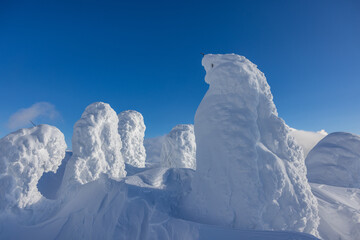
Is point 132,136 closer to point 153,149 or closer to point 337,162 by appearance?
point 153,149

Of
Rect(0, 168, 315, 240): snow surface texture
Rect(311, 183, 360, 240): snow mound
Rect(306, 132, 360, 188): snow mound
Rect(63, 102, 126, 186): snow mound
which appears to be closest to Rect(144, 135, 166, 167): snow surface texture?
Rect(63, 102, 126, 186): snow mound

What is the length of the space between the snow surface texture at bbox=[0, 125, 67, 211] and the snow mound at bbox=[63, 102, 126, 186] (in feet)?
11.0

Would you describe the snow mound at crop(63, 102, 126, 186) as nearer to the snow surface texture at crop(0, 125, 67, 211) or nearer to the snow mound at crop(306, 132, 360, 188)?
the snow surface texture at crop(0, 125, 67, 211)

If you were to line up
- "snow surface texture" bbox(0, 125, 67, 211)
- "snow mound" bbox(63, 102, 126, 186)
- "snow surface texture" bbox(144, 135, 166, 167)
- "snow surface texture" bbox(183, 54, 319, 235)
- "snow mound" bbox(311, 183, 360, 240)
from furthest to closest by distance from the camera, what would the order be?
"snow surface texture" bbox(144, 135, 166, 167), "snow mound" bbox(63, 102, 126, 186), "snow surface texture" bbox(0, 125, 67, 211), "snow mound" bbox(311, 183, 360, 240), "snow surface texture" bbox(183, 54, 319, 235)

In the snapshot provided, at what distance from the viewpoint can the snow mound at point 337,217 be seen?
7.46 metres

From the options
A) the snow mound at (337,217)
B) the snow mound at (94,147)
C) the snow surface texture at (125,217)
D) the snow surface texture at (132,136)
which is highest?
the snow surface texture at (132,136)

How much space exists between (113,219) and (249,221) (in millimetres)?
4572

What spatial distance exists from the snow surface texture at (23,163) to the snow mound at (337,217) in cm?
1232

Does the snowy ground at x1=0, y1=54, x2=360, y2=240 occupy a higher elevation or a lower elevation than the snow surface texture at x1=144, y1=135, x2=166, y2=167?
lower

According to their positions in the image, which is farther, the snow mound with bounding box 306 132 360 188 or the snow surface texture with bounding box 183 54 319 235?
the snow mound with bounding box 306 132 360 188

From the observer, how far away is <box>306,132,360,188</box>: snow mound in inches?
529

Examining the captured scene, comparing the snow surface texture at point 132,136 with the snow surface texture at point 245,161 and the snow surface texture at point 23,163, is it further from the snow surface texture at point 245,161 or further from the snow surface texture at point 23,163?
the snow surface texture at point 245,161

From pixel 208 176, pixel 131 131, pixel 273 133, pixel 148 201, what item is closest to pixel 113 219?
pixel 148 201

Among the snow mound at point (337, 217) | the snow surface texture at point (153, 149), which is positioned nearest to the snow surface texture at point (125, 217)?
the snow mound at point (337, 217)
